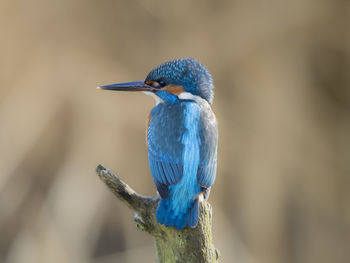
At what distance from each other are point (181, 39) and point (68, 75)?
745 millimetres

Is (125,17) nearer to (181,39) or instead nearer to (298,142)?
(181,39)

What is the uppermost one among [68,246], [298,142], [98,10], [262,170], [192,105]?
[98,10]

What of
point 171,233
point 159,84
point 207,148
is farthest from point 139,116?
point 171,233

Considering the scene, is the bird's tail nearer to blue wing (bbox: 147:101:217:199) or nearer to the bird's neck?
blue wing (bbox: 147:101:217:199)

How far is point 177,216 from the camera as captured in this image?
68.3 inches

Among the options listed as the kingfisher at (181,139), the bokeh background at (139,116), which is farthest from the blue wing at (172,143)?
the bokeh background at (139,116)

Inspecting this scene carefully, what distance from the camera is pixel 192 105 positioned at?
1.96m

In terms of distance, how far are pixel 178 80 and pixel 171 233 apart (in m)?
0.52

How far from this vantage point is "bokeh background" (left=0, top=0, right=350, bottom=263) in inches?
145

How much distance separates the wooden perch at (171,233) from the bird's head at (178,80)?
37 cm

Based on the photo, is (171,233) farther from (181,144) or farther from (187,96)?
(187,96)

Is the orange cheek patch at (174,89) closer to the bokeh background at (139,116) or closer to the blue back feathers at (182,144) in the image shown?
the blue back feathers at (182,144)

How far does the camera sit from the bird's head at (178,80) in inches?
79.0

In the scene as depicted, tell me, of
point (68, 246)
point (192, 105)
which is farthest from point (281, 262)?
point (192, 105)
